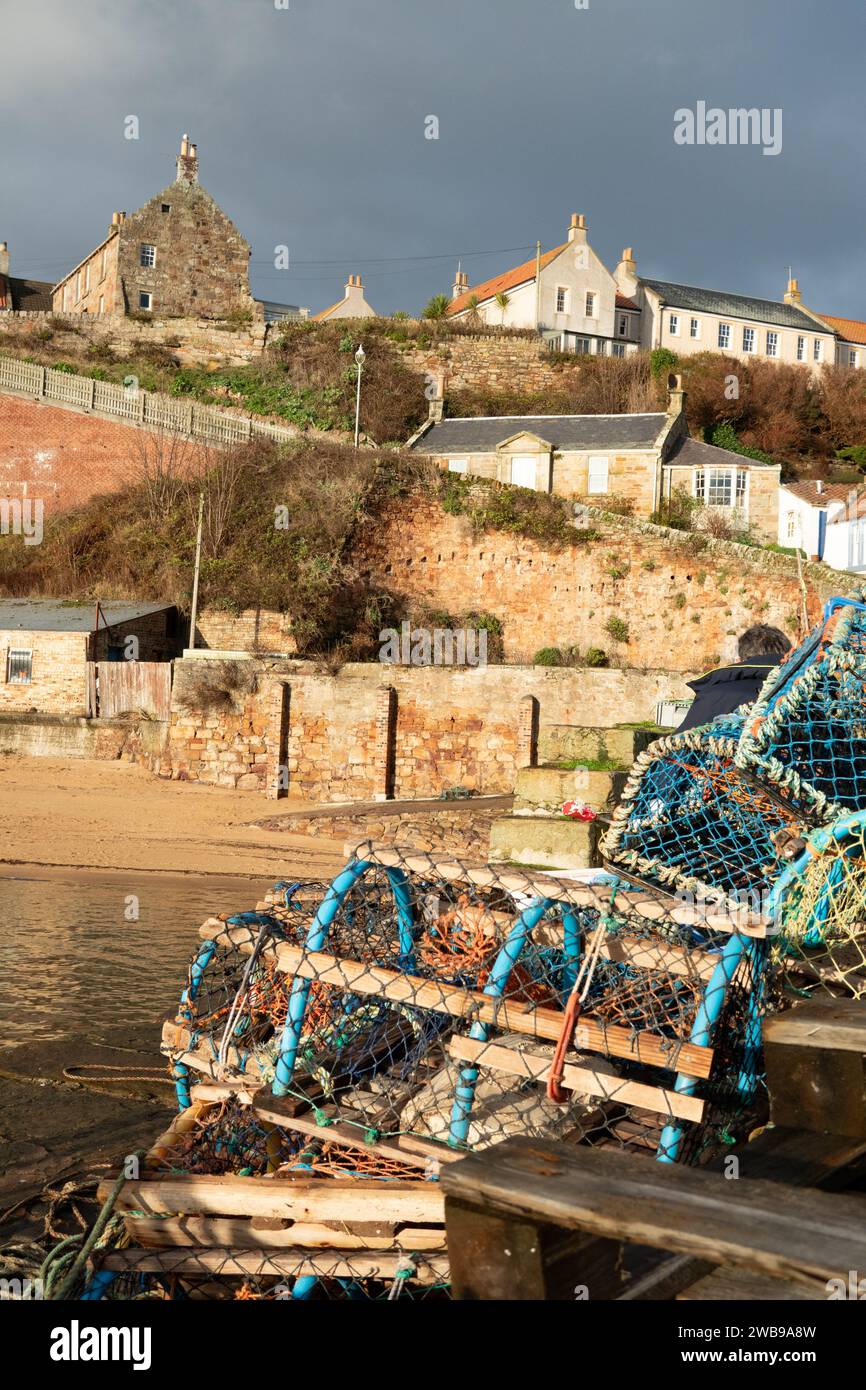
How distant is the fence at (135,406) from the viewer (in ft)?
104

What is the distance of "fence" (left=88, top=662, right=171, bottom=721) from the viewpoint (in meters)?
22.8

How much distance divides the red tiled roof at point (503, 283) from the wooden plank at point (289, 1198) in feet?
145

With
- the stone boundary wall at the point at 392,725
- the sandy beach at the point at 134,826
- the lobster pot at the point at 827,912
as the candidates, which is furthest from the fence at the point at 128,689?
Answer: the lobster pot at the point at 827,912

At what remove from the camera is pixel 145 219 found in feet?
137

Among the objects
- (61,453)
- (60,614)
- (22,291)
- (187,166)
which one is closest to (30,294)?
(22,291)

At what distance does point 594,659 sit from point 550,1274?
24566 millimetres

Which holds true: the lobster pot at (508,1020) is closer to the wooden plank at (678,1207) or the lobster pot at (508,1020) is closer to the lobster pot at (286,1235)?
the lobster pot at (286,1235)
